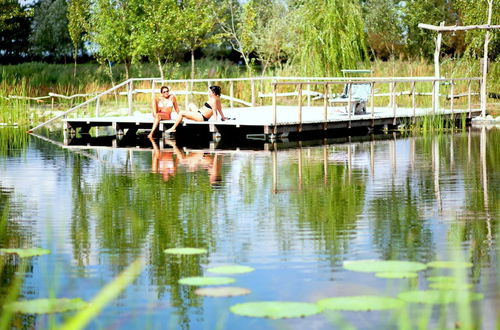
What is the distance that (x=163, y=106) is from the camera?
20375 millimetres

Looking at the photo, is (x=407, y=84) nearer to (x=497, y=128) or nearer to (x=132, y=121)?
(x=497, y=128)

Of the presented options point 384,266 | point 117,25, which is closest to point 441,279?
point 384,266

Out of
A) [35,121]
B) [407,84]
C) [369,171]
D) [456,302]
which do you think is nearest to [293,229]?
[456,302]

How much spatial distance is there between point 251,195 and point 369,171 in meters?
2.96

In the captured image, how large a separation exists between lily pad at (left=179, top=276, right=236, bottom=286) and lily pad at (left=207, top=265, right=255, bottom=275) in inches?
6.4

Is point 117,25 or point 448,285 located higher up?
point 117,25

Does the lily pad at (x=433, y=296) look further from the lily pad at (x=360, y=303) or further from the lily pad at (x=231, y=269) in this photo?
the lily pad at (x=231, y=269)

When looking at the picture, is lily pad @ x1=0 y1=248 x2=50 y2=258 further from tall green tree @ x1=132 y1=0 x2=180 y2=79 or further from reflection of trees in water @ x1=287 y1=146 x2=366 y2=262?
tall green tree @ x1=132 y1=0 x2=180 y2=79

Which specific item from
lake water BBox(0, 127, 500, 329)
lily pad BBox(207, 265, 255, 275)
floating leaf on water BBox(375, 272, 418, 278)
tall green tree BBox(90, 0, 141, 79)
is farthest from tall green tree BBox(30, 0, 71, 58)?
floating leaf on water BBox(375, 272, 418, 278)

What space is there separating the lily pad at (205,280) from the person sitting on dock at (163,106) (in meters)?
13.9

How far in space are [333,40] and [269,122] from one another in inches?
362

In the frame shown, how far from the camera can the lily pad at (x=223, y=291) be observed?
593 centimetres

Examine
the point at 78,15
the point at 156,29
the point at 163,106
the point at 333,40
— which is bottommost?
the point at 163,106

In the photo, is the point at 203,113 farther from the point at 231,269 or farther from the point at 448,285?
the point at 448,285
